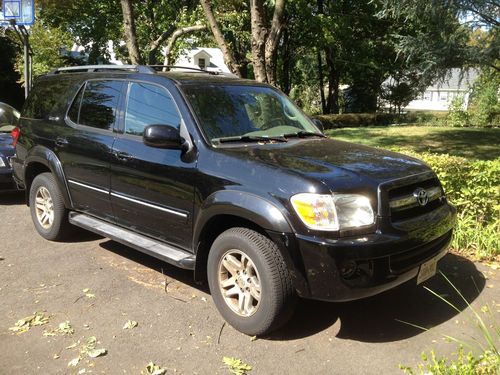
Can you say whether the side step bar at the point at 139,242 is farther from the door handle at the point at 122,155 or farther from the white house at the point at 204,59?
the white house at the point at 204,59

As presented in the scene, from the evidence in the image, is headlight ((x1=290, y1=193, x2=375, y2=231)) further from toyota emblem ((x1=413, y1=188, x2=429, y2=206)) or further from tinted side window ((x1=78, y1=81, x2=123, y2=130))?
tinted side window ((x1=78, y1=81, x2=123, y2=130))

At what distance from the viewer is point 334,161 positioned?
3762 millimetres

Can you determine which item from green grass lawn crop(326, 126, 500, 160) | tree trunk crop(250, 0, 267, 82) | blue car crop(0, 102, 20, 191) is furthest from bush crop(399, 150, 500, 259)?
green grass lawn crop(326, 126, 500, 160)

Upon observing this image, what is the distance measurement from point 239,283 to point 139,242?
1156 millimetres

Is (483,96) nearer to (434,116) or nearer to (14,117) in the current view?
(434,116)

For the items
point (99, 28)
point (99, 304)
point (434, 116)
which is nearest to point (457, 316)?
point (99, 304)

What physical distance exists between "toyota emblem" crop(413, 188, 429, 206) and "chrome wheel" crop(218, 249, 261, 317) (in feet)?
4.25

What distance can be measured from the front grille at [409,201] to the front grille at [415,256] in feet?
0.77

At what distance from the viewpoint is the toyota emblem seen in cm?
366

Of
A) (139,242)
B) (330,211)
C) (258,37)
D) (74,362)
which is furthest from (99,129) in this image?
(258,37)

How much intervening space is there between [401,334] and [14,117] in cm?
834

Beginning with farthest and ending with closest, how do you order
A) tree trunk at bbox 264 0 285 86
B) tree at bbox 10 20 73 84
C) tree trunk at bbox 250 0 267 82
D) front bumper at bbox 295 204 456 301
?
tree at bbox 10 20 73 84 < tree trunk at bbox 264 0 285 86 < tree trunk at bbox 250 0 267 82 < front bumper at bbox 295 204 456 301

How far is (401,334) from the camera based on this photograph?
12.3ft

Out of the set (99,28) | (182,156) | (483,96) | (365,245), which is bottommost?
(365,245)
